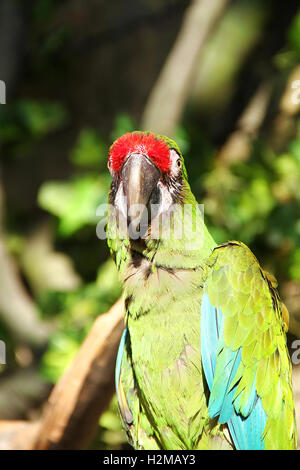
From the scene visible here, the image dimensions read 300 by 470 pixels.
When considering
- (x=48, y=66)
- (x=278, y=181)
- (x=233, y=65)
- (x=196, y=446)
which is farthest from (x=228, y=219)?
(x=48, y=66)

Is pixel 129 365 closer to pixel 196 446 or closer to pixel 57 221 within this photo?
pixel 196 446

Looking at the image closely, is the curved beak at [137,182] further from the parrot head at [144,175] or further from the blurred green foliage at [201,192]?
the blurred green foliage at [201,192]

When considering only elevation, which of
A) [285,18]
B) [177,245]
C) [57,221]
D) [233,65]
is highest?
[285,18]

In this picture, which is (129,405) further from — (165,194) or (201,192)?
(201,192)

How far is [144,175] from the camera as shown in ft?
3.14

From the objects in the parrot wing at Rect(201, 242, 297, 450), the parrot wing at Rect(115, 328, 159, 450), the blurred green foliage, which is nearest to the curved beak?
the parrot wing at Rect(201, 242, 297, 450)

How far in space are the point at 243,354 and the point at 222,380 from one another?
7cm

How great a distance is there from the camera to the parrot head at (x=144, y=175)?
949 millimetres

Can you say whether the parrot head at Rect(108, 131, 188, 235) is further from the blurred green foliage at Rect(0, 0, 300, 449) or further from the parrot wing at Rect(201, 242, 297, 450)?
the blurred green foliage at Rect(0, 0, 300, 449)

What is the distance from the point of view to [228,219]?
2166mm

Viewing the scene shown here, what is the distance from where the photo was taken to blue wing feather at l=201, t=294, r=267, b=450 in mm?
968

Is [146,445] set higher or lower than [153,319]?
lower
